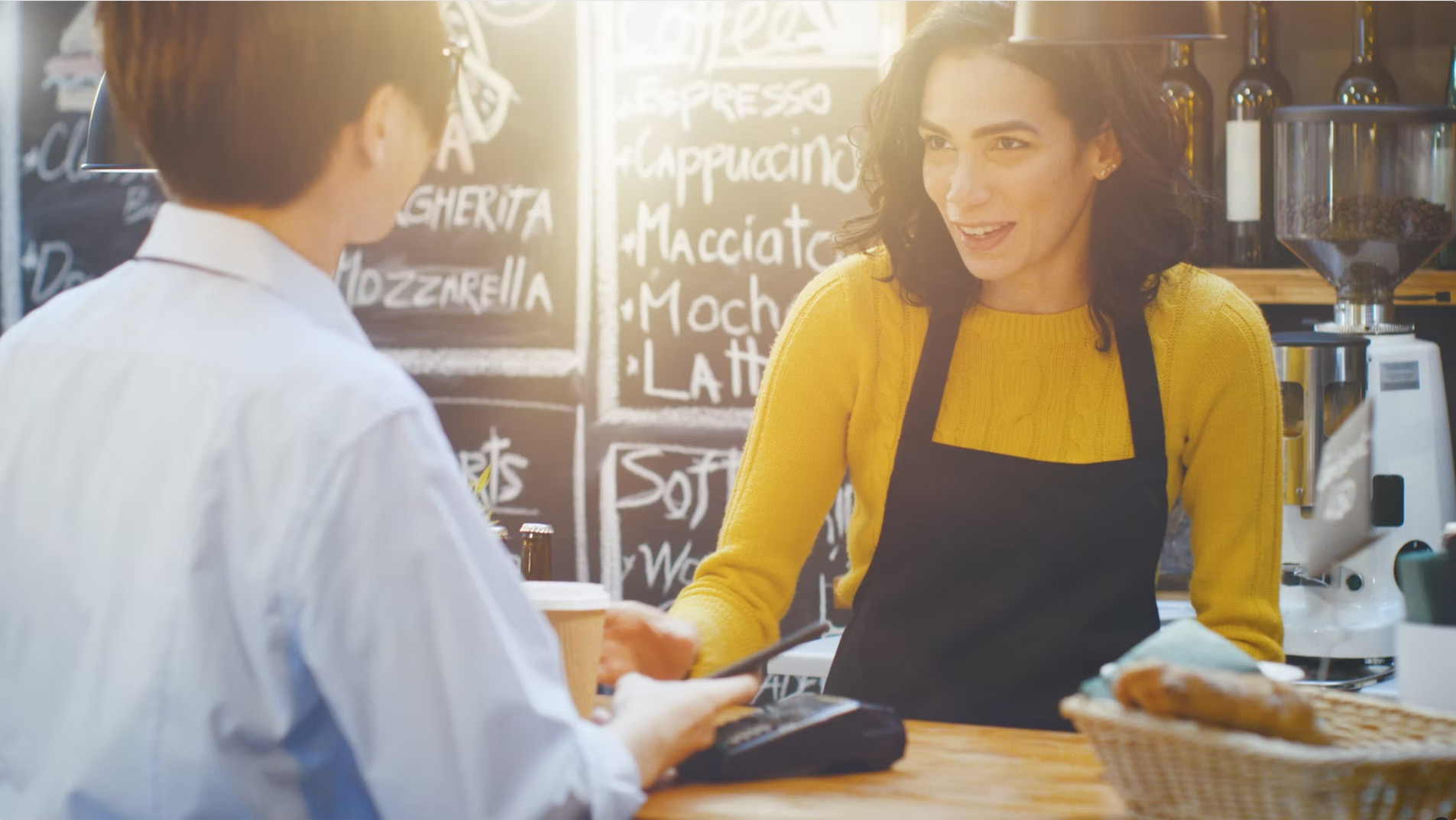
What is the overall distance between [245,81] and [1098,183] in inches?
49.9

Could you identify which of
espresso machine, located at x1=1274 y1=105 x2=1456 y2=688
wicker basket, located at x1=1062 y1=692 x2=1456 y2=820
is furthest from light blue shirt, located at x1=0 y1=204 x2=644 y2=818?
espresso machine, located at x1=1274 y1=105 x2=1456 y2=688

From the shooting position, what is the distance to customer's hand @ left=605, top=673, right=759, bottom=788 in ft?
3.67

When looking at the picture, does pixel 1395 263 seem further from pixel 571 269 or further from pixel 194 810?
pixel 194 810

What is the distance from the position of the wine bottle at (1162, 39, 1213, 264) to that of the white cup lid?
5.75 feet

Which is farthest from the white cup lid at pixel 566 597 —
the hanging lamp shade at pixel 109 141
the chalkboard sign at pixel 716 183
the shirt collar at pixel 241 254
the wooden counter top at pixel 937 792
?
the chalkboard sign at pixel 716 183

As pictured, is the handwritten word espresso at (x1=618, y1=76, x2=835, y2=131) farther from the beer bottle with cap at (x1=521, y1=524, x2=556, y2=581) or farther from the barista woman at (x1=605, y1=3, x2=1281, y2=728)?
the beer bottle with cap at (x1=521, y1=524, x2=556, y2=581)

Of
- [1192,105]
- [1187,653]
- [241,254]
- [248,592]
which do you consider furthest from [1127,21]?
[1192,105]

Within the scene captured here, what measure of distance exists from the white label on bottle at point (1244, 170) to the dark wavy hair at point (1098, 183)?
1.69 ft

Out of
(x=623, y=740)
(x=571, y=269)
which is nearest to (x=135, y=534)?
(x=623, y=740)

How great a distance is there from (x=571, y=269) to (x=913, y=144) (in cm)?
135

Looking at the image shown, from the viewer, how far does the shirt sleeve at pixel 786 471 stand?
176 centimetres

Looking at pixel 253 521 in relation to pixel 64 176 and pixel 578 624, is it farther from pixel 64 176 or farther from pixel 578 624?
pixel 64 176

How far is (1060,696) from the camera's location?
1758 millimetres

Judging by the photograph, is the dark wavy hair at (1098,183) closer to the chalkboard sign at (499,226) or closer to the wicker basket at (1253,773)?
the wicker basket at (1253,773)
